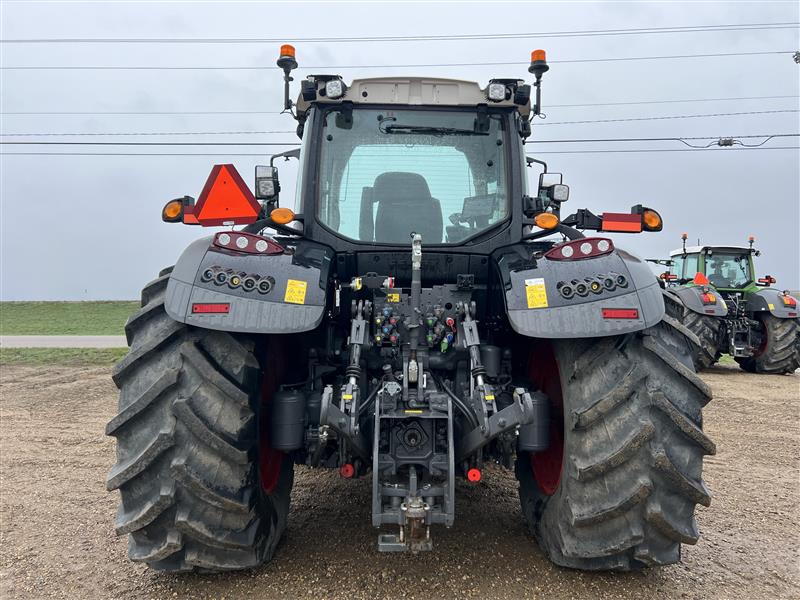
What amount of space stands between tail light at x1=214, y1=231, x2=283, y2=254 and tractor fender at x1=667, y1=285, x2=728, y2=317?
9500 mm

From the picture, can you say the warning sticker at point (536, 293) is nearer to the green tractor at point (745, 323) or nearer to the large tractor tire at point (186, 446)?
the large tractor tire at point (186, 446)

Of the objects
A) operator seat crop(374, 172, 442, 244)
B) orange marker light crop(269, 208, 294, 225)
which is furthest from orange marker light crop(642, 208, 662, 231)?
orange marker light crop(269, 208, 294, 225)

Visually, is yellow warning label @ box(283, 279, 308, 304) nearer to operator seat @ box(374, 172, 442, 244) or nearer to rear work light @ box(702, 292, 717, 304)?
operator seat @ box(374, 172, 442, 244)

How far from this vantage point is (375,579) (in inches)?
109

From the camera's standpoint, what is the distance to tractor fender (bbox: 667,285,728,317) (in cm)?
1051

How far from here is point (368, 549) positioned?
10.1 feet

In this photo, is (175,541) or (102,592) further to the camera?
(102,592)

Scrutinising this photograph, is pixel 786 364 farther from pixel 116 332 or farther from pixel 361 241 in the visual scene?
pixel 116 332

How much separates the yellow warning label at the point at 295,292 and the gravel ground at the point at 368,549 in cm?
133

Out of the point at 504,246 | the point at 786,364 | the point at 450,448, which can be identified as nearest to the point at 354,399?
the point at 450,448

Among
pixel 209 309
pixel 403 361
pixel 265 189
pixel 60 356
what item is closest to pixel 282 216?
pixel 265 189

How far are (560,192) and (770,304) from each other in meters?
9.71

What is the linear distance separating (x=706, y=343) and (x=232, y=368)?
1036 centimetres

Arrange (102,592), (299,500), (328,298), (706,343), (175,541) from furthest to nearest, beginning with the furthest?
1. (706,343)
2. (299,500)
3. (328,298)
4. (102,592)
5. (175,541)
